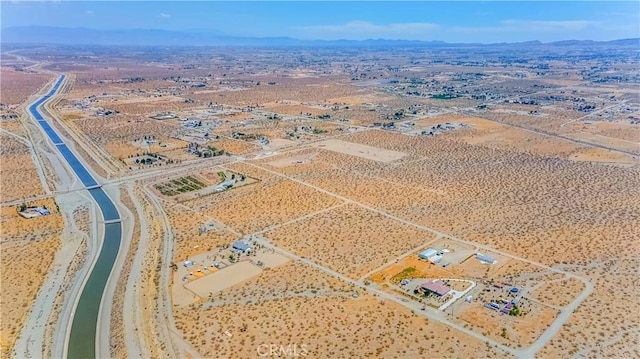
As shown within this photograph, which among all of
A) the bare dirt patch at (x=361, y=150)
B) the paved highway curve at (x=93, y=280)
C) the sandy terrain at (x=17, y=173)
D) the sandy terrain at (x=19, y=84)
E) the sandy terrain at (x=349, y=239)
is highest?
the sandy terrain at (x=19, y=84)

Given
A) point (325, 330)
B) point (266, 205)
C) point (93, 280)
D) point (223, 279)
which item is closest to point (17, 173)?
point (93, 280)

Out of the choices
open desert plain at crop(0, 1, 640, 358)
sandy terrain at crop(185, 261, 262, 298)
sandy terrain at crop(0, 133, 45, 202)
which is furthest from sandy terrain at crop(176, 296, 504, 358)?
sandy terrain at crop(0, 133, 45, 202)

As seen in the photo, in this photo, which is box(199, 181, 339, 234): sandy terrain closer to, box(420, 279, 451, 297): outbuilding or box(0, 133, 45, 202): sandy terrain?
box(420, 279, 451, 297): outbuilding

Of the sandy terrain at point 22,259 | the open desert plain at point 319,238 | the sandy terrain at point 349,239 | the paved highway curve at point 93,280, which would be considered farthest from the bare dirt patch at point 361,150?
the sandy terrain at point 22,259

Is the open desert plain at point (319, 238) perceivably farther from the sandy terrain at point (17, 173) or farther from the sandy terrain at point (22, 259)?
the sandy terrain at point (17, 173)

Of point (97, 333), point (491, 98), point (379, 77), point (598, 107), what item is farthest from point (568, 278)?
point (379, 77)

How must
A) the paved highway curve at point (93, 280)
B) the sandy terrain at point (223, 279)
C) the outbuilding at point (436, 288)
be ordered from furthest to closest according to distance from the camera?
the sandy terrain at point (223, 279), the outbuilding at point (436, 288), the paved highway curve at point (93, 280)
